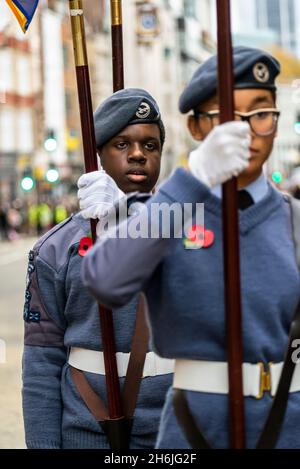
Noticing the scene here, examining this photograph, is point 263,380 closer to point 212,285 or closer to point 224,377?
point 224,377

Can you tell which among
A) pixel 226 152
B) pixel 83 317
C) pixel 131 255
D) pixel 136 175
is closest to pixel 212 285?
pixel 131 255

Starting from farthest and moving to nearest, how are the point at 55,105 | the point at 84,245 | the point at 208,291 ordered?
1. the point at 55,105
2. the point at 84,245
3. the point at 208,291

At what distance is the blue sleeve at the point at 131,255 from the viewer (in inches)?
96.7

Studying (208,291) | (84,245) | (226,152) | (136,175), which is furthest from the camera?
(136,175)

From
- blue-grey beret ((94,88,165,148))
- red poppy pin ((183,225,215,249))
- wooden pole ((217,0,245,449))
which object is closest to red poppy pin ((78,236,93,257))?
blue-grey beret ((94,88,165,148))

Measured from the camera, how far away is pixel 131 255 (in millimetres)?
2457

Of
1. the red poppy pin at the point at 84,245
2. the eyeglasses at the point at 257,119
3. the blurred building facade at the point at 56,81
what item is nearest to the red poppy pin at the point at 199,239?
the eyeglasses at the point at 257,119

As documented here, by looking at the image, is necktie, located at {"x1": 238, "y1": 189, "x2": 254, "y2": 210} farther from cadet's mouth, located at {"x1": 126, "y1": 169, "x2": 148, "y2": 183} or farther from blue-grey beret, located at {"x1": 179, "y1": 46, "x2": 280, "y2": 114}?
cadet's mouth, located at {"x1": 126, "y1": 169, "x2": 148, "y2": 183}

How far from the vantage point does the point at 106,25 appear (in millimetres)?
64188

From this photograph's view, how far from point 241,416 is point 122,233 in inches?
18.4

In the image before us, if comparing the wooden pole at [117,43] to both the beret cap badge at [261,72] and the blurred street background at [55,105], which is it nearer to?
the beret cap badge at [261,72]

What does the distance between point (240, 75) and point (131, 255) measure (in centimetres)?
48
